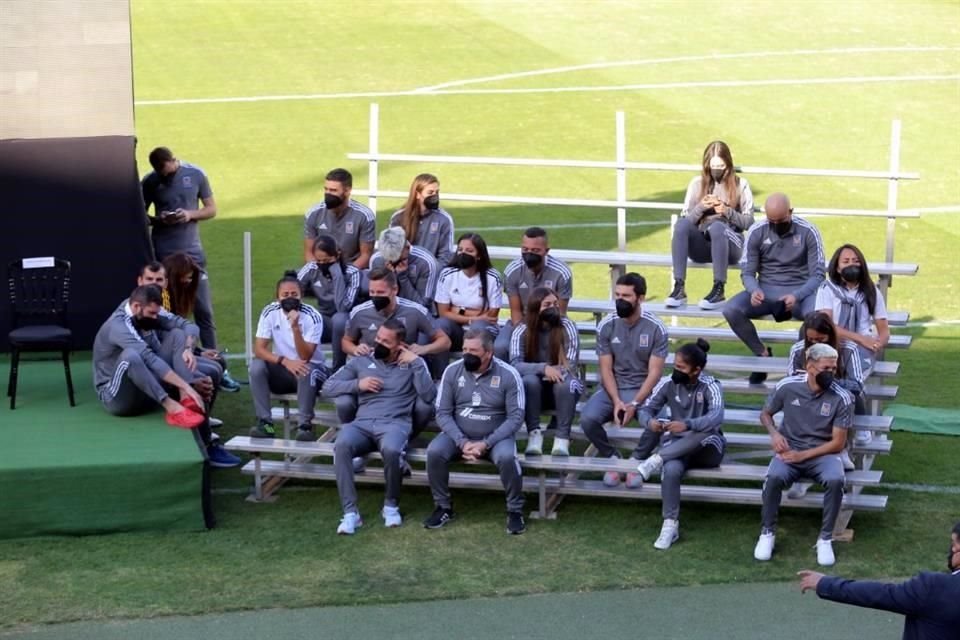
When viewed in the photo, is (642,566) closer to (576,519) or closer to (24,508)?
(576,519)

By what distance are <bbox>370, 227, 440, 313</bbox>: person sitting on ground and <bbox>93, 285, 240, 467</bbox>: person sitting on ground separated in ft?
5.47

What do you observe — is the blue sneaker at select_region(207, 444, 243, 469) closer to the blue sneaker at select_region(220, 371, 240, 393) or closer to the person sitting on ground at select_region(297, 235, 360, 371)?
the person sitting on ground at select_region(297, 235, 360, 371)

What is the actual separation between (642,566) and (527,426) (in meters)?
1.50

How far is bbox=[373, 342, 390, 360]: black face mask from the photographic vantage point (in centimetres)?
1097

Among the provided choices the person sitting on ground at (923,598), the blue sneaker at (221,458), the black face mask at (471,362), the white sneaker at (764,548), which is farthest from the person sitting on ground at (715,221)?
the person sitting on ground at (923,598)

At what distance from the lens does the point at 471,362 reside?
10734 millimetres

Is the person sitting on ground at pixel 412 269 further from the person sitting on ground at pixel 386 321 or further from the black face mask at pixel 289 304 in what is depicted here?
the black face mask at pixel 289 304

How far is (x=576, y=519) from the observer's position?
433 inches

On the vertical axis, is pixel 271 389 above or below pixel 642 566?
above

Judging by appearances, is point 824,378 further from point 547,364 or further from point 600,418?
point 547,364

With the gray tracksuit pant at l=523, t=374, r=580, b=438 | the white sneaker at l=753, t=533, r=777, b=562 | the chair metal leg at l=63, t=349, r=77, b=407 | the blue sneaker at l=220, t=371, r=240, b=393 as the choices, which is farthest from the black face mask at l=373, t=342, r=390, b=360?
the blue sneaker at l=220, t=371, r=240, b=393

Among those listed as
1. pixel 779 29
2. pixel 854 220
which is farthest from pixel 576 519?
pixel 779 29

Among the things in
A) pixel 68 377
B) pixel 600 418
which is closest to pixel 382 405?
pixel 600 418

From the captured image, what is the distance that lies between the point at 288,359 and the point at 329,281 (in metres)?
0.98
